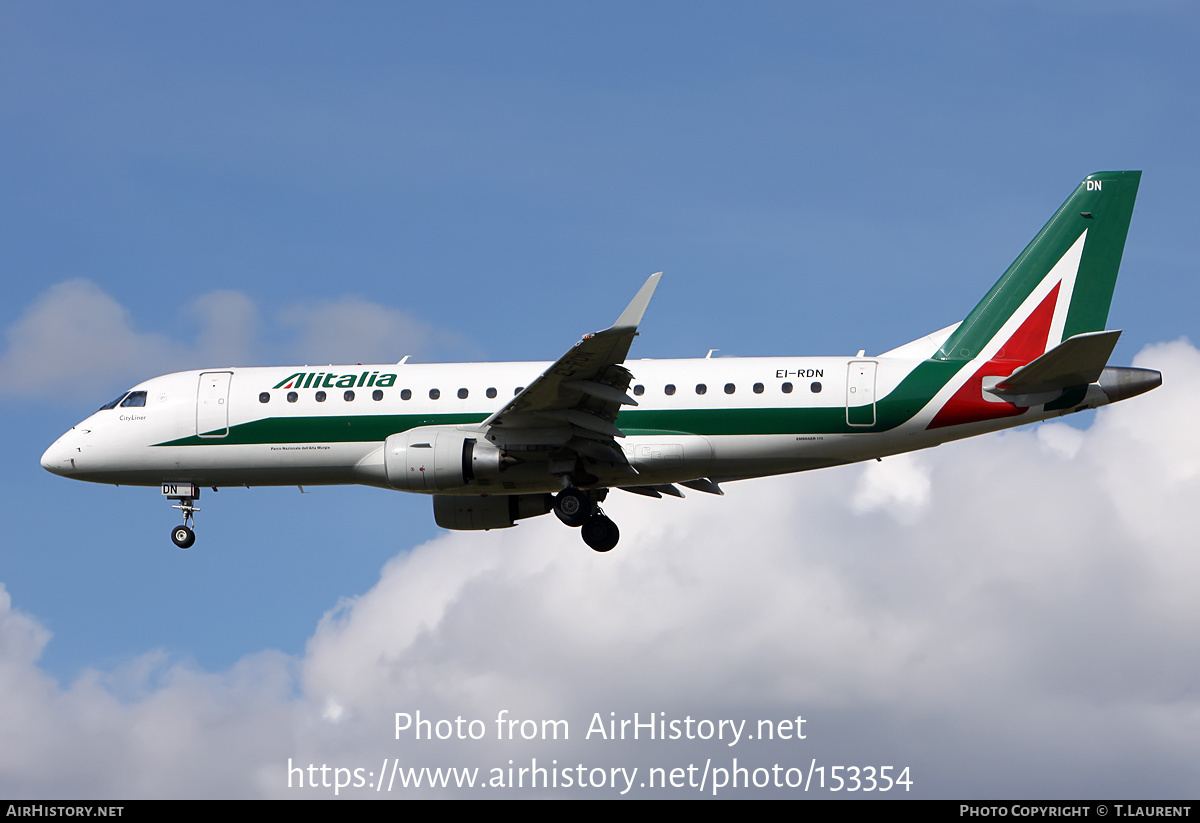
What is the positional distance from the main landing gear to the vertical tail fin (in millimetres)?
8566

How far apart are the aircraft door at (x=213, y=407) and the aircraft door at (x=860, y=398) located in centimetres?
1457

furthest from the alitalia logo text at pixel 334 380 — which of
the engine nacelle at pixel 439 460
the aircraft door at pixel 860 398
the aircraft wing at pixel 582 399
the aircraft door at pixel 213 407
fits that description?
the aircraft door at pixel 860 398

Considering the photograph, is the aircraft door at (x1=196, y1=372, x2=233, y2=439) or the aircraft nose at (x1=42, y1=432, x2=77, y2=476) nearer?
the aircraft door at (x1=196, y1=372, x2=233, y2=439)

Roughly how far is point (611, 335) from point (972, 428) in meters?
8.76

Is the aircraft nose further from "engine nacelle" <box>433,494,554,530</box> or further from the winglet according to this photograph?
the winglet

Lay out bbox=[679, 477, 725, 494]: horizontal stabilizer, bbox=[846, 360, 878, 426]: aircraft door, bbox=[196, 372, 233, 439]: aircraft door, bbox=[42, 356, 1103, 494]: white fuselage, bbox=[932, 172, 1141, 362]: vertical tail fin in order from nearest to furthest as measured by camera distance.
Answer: bbox=[846, 360, 878, 426]: aircraft door, bbox=[42, 356, 1103, 494]: white fuselage, bbox=[932, 172, 1141, 362]: vertical tail fin, bbox=[196, 372, 233, 439]: aircraft door, bbox=[679, 477, 725, 494]: horizontal stabilizer

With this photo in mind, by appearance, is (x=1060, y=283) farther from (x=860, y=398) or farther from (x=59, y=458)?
(x=59, y=458)

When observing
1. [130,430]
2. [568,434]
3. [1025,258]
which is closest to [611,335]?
[568,434]

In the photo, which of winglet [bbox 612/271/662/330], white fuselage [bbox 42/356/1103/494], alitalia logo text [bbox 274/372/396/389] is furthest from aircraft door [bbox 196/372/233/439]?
winglet [bbox 612/271/662/330]

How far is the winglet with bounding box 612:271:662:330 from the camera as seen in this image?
29.2m

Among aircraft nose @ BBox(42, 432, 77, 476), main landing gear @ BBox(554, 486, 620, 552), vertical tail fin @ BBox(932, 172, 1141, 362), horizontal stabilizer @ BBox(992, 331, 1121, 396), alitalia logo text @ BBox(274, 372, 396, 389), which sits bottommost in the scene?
main landing gear @ BBox(554, 486, 620, 552)

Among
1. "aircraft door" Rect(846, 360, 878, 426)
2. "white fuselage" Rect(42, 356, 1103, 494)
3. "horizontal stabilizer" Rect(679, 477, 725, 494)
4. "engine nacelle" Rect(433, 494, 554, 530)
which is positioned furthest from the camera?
"engine nacelle" Rect(433, 494, 554, 530)
